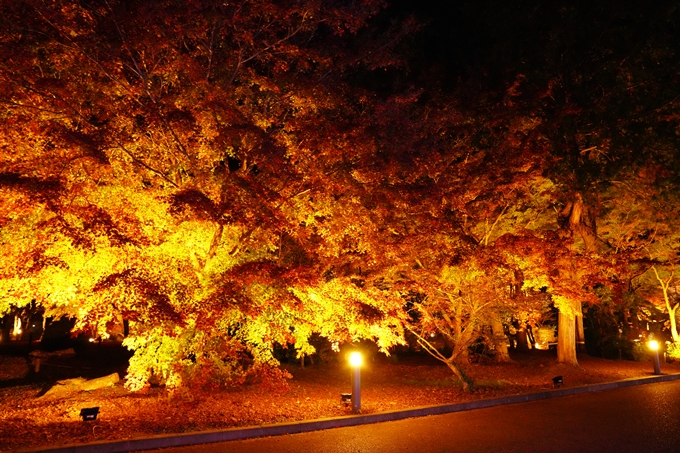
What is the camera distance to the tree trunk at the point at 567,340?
65.5 ft

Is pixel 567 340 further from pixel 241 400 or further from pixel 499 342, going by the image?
pixel 241 400

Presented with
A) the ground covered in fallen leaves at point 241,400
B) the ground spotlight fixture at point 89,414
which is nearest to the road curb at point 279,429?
the ground covered in fallen leaves at point 241,400

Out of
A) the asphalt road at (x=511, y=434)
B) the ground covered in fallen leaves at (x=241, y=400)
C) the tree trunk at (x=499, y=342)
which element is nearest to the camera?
the asphalt road at (x=511, y=434)

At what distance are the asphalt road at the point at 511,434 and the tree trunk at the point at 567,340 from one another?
25.8 ft

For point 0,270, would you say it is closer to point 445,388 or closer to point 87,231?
point 87,231

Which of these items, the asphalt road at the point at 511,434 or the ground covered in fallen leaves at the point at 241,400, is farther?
the ground covered in fallen leaves at the point at 241,400

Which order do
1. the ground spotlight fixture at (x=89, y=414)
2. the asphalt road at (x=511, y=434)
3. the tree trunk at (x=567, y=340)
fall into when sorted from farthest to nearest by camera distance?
the tree trunk at (x=567, y=340) → the ground spotlight fixture at (x=89, y=414) → the asphalt road at (x=511, y=434)

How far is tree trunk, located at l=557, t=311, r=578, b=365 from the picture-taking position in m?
20.0

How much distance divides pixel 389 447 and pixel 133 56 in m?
8.84

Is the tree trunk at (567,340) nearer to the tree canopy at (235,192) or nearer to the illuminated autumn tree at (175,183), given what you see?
the tree canopy at (235,192)

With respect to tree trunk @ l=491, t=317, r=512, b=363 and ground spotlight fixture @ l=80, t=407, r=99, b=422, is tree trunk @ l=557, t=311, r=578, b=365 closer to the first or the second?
tree trunk @ l=491, t=317, r=512, b=363

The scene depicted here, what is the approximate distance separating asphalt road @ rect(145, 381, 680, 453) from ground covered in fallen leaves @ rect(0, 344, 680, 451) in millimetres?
1097

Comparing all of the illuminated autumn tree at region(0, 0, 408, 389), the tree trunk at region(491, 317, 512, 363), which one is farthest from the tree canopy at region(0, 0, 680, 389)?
the tree trunk at region(491, 317, 512, 363)

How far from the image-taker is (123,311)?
8.80 m
